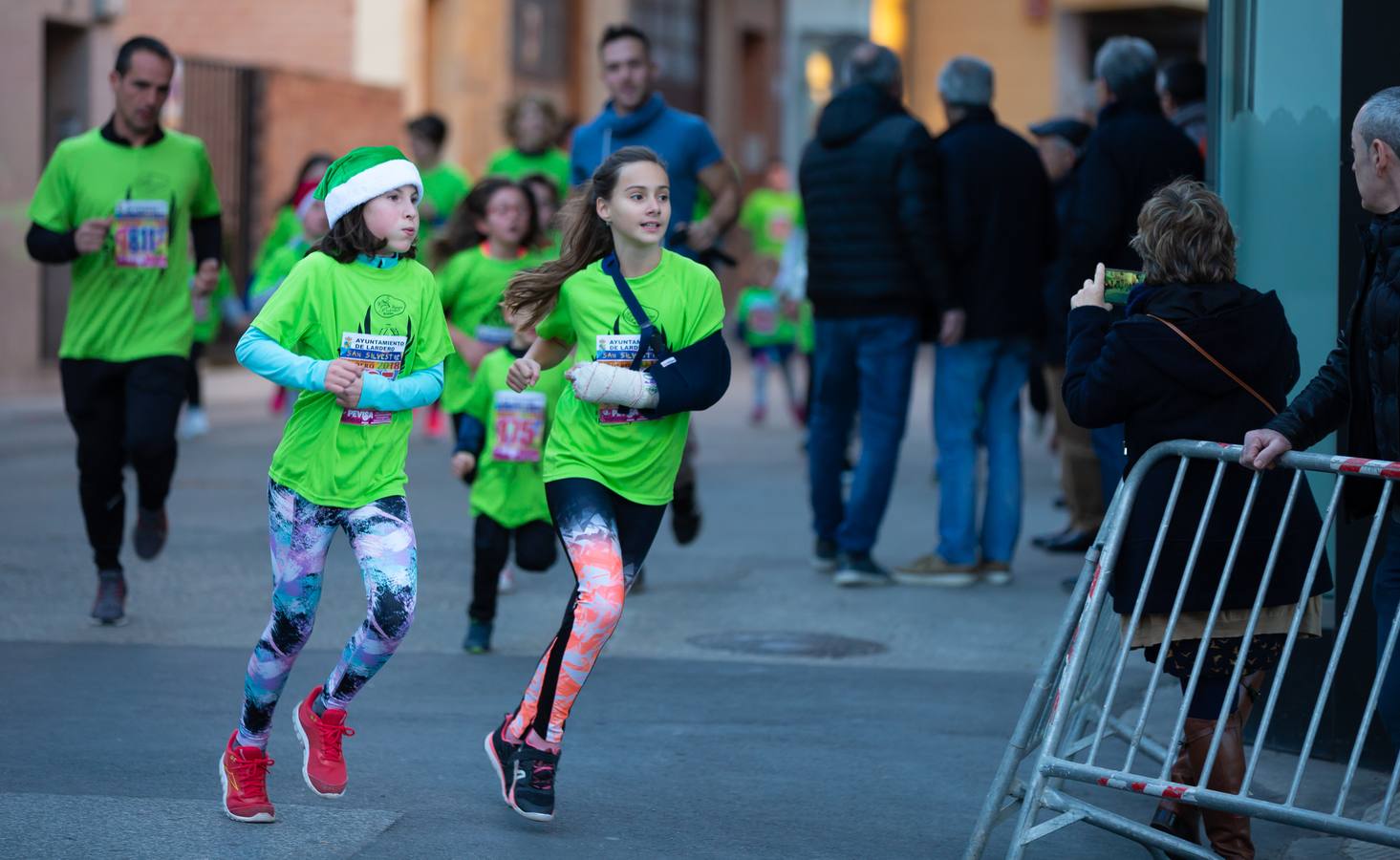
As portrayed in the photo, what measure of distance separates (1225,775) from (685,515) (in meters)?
4.07

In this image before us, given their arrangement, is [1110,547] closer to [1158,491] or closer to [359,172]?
[1158,491]

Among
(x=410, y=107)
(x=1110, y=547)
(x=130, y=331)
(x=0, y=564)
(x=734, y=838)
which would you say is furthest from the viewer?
(x=410, y=107)

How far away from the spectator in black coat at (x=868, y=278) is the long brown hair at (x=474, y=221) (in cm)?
151

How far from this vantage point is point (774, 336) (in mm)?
16641

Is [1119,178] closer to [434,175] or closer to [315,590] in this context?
[315,590]

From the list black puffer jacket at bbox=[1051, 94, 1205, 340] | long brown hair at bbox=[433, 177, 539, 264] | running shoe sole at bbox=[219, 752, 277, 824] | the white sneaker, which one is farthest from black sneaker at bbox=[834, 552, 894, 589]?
the white sneaker

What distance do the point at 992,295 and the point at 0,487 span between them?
5.85 meters

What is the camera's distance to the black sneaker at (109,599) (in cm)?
774

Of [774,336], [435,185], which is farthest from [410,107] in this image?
[435,185]

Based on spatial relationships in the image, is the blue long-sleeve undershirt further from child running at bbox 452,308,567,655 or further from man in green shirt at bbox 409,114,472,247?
man in green shirt at bbox 409,114,472,247

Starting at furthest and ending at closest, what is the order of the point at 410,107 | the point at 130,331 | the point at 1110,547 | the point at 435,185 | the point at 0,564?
the point at 410,107, the point at 435,185, the point at 0,564, the point at 130,331, the point at 1110,547

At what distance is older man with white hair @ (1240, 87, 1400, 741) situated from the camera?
4.54 metres

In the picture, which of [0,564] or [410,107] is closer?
[0,564]

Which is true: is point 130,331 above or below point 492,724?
above
